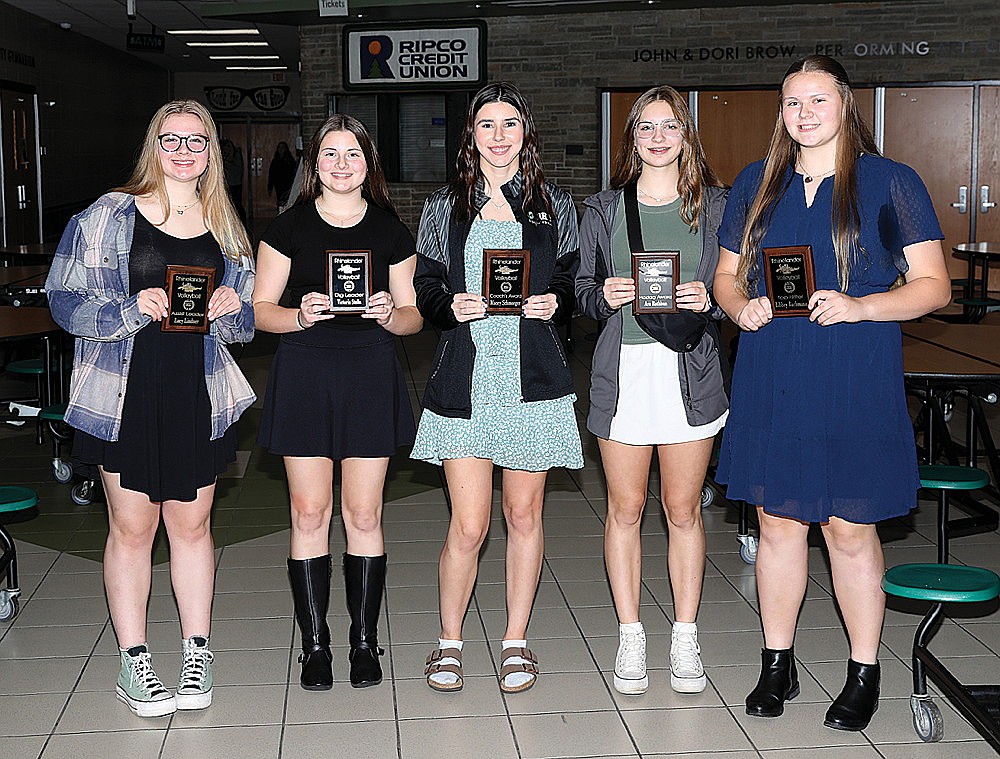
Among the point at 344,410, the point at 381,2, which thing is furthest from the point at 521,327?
the point at 381,2

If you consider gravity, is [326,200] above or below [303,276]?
above

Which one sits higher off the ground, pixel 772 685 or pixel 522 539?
pixel 522 539

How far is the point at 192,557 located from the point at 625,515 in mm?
1222

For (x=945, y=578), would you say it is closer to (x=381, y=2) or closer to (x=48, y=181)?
(x=381, y=2)

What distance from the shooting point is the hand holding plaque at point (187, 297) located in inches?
117

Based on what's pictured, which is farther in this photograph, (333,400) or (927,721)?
(333,400)

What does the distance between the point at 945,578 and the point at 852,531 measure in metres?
0.33

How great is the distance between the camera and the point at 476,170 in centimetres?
321

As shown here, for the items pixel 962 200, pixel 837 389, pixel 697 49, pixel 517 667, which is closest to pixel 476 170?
pixel 837 389

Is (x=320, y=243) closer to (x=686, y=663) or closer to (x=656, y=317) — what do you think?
(x=656, y=317)

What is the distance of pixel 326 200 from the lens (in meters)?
3.26

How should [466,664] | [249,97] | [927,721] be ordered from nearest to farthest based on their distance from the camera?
[927,721] → [466,664] → [249,97]

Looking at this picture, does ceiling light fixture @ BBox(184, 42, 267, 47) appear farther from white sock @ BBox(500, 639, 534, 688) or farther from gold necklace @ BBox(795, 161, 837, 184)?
gold necklace @ BBox(795, 161, 837, 184)

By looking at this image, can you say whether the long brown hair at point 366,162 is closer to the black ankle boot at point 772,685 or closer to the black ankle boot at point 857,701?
the black ankle boot at point 772,685
